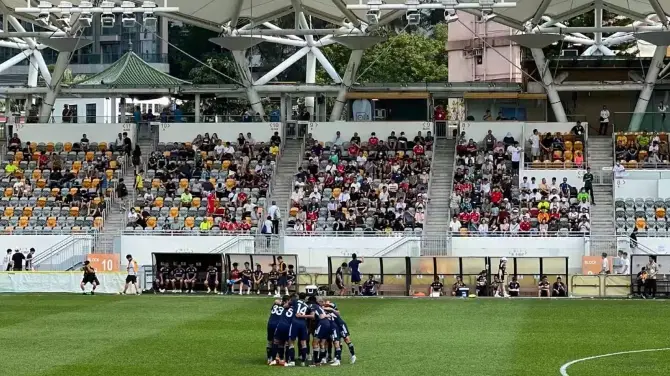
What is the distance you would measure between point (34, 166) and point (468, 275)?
22.5 m

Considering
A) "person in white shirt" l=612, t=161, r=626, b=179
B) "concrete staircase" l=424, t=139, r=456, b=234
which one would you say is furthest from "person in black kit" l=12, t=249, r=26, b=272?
"person in white shirt" l=612, t=161, r=626, b=179

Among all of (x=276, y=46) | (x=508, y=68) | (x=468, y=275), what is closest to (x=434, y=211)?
(x=468, y=275)

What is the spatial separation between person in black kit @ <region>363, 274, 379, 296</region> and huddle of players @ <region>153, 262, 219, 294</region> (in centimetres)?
504

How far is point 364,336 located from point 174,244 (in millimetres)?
22962

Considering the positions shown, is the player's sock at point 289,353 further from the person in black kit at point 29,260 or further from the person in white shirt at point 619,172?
the person in white shirt at point 619,172

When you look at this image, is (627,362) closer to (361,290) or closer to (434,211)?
(361,290)

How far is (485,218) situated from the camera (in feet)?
176

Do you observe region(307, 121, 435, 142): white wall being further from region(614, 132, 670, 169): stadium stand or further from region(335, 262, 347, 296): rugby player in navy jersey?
region(335, 262, 347, 296): rugby player in navy jersey

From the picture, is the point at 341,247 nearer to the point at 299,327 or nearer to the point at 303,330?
the point at 303,330

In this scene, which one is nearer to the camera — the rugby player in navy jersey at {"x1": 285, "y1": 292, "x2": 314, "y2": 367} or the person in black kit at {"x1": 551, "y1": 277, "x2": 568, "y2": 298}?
the rugby player in navy jersey at {"x1": 285, "y1": 292, "x2": 314, "y2": 367}

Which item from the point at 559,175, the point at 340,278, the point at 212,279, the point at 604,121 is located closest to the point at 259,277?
the point at 212,279

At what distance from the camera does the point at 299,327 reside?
26.9 meters

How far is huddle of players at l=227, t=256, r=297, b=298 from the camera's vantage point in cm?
4797

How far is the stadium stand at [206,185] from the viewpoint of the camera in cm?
5581
